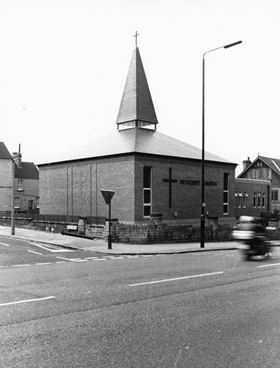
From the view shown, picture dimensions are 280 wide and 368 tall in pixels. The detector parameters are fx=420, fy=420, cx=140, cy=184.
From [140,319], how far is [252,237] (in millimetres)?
9296

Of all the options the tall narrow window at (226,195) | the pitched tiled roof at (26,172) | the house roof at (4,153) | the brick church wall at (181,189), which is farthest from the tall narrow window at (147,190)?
the pitched tiled roof at (26,172)

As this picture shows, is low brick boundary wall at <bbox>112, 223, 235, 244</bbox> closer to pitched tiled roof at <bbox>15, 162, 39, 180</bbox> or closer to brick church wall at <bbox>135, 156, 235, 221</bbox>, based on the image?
brick church wall at <bbox>135, 156, 235, 221</bbox>

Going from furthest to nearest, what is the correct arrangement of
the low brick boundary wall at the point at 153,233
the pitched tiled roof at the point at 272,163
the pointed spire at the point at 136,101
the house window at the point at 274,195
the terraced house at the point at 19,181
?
the terraced house at the point at 19,181, the pitched tiled roof at the point at 272,163, the house window at the point at 274,195, the pointed spire at the point at 136,101, the low brick boundary wall at the point at 153,233

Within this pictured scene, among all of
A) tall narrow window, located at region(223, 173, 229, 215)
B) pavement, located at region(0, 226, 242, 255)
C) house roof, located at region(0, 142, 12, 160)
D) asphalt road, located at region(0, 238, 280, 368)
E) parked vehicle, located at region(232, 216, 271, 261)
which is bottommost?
pavement, located at region(0, 226, 242, 255)

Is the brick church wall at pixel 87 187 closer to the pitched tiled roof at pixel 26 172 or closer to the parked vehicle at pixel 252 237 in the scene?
the parked vehicle at pixel 252 237

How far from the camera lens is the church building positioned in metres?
35.8

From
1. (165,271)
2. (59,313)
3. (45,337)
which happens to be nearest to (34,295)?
(59,313)

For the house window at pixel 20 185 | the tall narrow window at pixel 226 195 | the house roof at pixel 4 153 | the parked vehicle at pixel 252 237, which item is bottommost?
the parked vehicle at pixel 252 237

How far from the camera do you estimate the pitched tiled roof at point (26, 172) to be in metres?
70.5

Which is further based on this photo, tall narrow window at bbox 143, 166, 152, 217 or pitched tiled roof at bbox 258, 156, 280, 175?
pitched tiled roof at bbox 258, 156, 280, 175

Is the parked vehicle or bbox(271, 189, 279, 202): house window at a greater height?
bbox(271, 189, 279, 202): house window

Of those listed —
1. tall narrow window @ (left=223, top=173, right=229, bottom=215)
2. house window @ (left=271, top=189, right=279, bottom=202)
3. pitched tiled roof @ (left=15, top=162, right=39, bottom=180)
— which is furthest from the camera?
pitched tiled roof @ (left=15, top=162, right=39, bottom=180)

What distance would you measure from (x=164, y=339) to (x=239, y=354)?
3.68 feet

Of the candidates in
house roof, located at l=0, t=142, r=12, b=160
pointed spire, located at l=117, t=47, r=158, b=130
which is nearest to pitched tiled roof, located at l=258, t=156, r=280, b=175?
pointed spire, located at l=117, t=47, r=158, b=130
